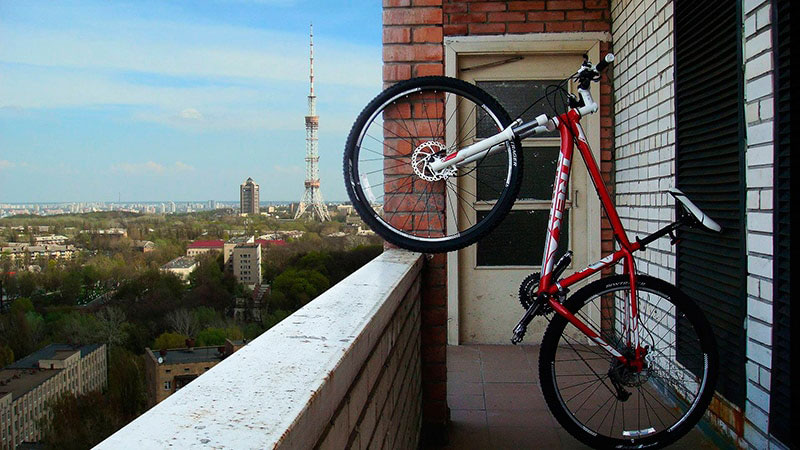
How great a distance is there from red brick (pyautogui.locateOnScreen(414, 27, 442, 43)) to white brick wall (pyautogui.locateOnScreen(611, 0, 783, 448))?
1.04 m

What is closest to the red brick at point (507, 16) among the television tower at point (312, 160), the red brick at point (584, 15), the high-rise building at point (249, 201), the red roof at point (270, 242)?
the red brick at point (584, 15)

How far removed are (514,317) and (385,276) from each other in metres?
2.90

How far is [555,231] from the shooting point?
2078mm

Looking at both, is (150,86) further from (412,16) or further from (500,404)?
(412,16)

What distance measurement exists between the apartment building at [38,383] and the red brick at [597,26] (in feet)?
18.6

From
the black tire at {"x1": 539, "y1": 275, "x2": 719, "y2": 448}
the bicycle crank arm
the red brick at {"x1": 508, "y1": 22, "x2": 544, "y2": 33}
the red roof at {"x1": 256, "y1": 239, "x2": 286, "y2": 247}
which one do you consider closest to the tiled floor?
the black tire at {"x1": 539, "y1": 275, "x2": 719, "y2": 448}

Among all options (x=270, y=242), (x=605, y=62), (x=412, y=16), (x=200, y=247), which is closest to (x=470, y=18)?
(x=412, y=16)

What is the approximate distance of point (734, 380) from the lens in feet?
7.90

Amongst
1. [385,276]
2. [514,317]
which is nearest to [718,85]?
[385,276]

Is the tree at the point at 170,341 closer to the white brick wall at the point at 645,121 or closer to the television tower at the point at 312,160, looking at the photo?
the television tower at the point at 312,160

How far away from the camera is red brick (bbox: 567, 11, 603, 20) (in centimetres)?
422

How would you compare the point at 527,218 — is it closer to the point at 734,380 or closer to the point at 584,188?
the point at 584,188

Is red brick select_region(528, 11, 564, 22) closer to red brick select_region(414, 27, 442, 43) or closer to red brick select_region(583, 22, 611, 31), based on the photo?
red brick select_region(583, 22, 611, 31)

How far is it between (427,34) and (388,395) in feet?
4.88
